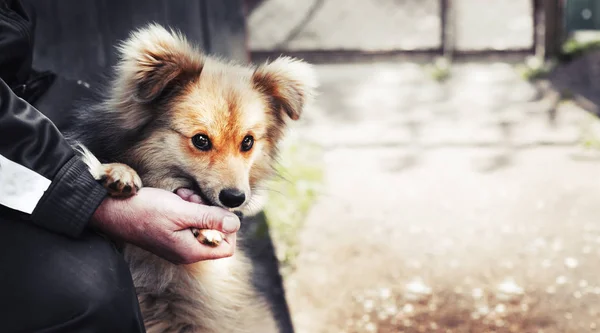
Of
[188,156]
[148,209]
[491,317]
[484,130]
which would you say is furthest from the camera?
[484,130]

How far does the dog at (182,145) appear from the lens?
217 centimetres

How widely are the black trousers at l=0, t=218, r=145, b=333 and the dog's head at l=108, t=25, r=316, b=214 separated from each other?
0.53 metres

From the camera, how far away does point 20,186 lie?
1.74 metres

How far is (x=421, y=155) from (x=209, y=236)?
3.63 m

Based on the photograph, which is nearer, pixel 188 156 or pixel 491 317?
pixel 188 156

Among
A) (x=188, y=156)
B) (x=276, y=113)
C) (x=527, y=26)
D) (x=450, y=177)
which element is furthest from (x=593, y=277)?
(x=527, y=26)

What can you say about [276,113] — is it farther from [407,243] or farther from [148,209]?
[407,243]

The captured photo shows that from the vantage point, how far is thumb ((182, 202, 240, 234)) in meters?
2.00

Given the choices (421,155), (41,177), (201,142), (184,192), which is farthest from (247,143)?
(421,155)

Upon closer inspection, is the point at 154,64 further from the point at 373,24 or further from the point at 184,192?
the point at 373,24

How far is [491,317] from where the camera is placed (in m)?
3.38

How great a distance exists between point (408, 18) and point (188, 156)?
5931 millimetres

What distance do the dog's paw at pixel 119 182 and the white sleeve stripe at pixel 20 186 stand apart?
0.22 metres

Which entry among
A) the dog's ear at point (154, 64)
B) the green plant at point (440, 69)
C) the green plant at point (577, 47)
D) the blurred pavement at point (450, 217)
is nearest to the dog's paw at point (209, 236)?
the dog's ear at point (154, 64)
